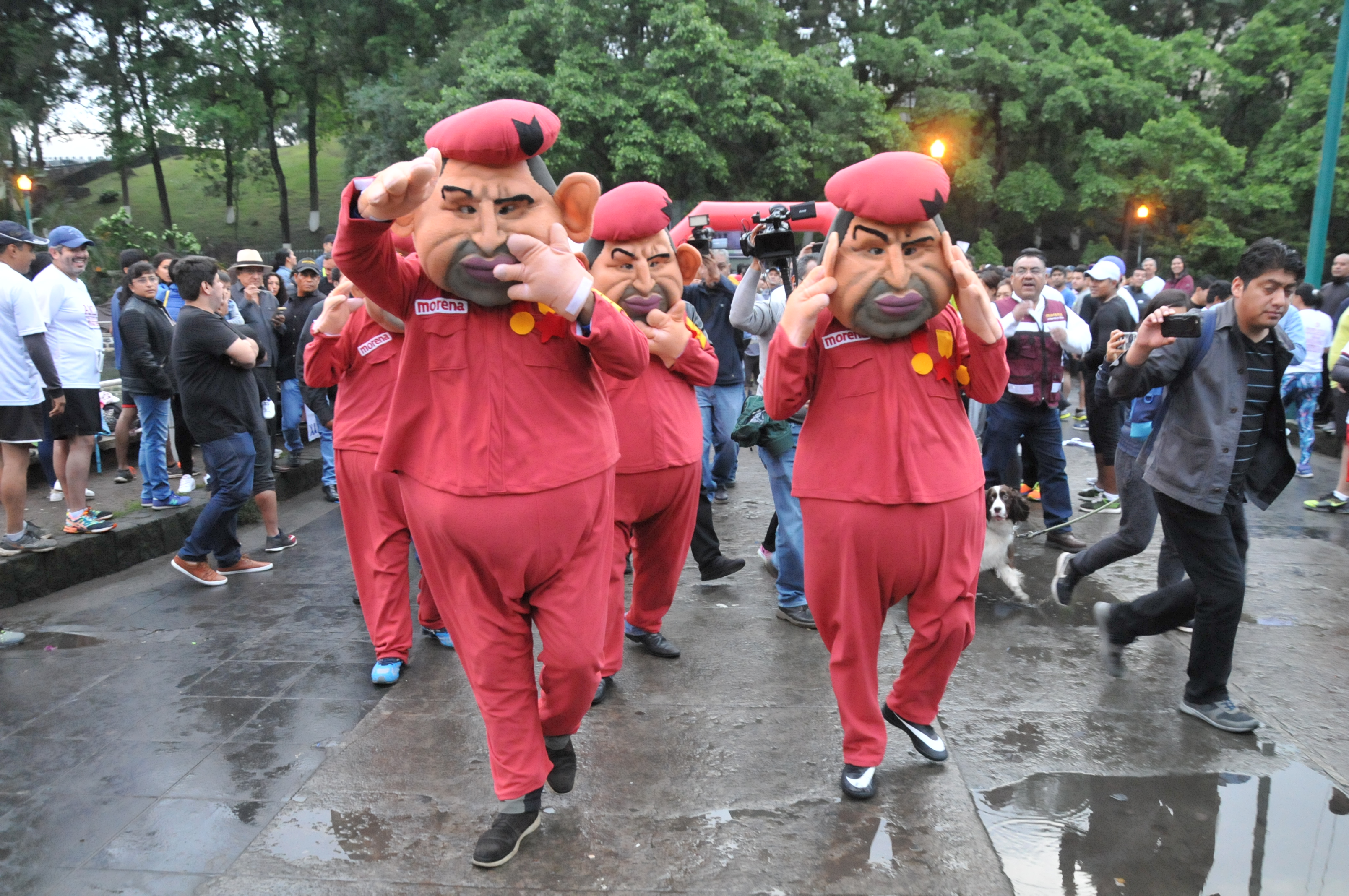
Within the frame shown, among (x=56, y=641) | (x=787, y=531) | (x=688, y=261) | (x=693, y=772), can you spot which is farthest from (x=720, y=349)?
(x=56, y=641)

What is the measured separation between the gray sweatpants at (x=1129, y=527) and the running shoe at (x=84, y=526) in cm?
615

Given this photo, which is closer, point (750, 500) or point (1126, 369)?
point (1126, 369)

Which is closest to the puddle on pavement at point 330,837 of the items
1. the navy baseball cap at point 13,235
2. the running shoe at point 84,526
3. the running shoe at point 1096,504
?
the running shoe at point 84,526

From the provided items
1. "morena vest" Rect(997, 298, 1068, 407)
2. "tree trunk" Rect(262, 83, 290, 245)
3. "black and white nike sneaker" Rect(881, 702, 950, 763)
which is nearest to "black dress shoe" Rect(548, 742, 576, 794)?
"black and white nike sneaker" Rect(881, 702, 950, 763)

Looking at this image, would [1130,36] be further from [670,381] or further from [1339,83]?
[670,381]

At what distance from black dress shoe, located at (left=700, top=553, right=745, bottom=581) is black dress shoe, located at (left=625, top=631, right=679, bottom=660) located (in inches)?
33.3

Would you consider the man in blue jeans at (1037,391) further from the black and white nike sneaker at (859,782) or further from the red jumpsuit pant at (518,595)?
the red jumpsuit pant at (518,595)

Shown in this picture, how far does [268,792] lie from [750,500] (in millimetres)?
5338

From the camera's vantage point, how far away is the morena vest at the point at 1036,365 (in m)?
6.67

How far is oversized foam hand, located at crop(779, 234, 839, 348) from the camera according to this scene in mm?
3268

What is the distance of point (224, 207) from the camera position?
4053 cm

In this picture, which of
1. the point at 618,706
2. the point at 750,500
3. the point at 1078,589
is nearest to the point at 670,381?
the point at 618,706

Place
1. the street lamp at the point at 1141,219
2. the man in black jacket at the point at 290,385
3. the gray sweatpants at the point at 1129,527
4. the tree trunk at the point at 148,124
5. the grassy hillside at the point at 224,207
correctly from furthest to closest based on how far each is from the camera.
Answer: the grassy hillside at the point at 224,207, the tree trunk at the point at 148,124, the street lamp at the point at 1141,219, the man in black jacket at the point at 290,385, the gray sweatpants at the point at 1129,527

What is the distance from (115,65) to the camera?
29422 mm
